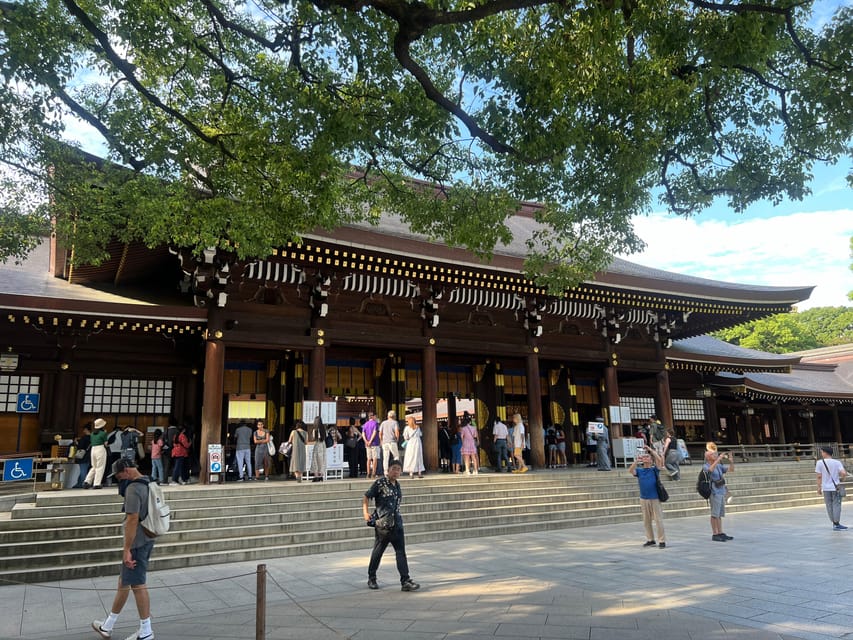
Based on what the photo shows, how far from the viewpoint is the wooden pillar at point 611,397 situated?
16844 mm

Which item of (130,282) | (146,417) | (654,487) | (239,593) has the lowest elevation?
(239,593)

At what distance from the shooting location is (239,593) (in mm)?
6535

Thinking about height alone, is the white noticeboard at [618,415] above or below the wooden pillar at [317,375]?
below

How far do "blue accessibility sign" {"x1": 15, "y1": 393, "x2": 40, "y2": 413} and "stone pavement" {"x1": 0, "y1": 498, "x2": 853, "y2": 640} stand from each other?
22.3ft

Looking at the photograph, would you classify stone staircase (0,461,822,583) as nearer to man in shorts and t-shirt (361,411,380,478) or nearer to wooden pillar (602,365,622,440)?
man in shorts and t-shirt (361,411,380,478)

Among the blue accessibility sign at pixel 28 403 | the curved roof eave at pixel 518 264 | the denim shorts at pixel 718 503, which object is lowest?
the denim shorts at pixel 718 503

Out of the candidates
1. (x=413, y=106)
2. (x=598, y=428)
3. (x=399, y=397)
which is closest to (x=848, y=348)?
(x=598, y=428)

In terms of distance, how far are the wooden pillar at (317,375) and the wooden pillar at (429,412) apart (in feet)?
9.12

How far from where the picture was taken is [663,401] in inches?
712

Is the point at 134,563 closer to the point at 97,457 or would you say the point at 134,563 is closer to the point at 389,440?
the point at 97,457

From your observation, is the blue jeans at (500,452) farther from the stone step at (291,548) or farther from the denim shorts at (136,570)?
the denim shorts at (136,570)

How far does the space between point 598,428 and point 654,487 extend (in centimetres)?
768

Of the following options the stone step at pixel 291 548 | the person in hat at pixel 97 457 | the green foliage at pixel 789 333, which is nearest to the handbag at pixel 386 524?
the stone step at pixel 291 548

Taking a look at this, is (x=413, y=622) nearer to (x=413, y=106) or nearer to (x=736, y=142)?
(x=413, y=106)
